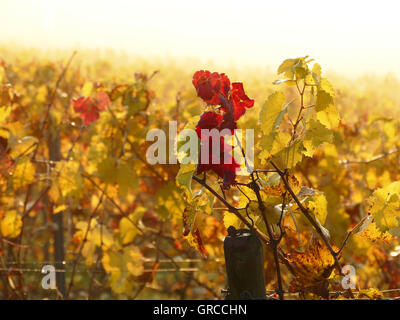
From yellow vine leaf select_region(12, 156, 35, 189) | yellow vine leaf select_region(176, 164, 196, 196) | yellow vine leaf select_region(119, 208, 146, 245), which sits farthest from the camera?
yellow vine leaf select_region(119, 208, 146, 245)

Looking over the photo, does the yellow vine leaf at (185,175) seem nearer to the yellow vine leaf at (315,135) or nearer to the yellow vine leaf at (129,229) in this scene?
the yellow vine leaf at (315,135)

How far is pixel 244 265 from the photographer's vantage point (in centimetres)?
99

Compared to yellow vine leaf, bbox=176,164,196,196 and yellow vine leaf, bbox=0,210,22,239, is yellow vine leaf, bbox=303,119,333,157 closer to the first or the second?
yellow vine leaf, bbox=176,164,196,196

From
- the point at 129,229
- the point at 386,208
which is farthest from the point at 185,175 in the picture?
the point at 129,229

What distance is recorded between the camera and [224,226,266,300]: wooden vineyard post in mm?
988

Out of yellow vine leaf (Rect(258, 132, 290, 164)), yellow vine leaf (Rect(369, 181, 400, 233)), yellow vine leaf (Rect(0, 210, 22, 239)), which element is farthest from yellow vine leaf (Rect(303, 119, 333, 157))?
yellow vine leaf (Rect(0, 210, 22, 239))

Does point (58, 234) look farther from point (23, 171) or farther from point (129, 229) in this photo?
point (23, 171)

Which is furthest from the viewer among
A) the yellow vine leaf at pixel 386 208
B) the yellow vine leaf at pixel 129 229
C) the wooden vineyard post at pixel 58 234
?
the wooden vineyard post at pixel 58 234

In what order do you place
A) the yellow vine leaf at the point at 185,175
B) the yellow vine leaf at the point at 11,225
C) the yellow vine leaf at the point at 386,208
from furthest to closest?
the yellow vine leaf at the point at 11,225
the yellow vine leaf at the point at 386,208
the yellow vine leaf at the point at 185,175

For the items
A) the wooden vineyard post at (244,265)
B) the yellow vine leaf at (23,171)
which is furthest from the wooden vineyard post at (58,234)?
the wooden vineyard post at (244,265)

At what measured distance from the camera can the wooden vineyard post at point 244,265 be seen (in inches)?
38.9
